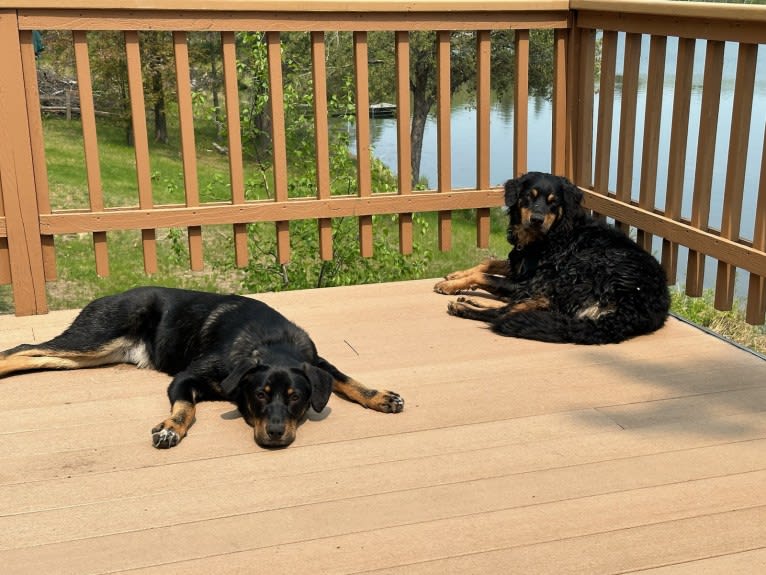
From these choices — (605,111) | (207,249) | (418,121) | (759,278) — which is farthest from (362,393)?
(418,121)

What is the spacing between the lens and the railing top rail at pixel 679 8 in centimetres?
370

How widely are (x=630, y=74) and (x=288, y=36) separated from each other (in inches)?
449

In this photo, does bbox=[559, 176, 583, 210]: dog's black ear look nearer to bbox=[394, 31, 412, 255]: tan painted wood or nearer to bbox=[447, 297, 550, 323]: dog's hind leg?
bbox=[447, 297, 550, 323]: dog's hind leg

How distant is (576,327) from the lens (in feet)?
13.3

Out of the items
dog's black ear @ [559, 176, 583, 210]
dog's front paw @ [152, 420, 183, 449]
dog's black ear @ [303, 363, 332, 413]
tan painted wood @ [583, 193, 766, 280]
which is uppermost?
dog's black ear @ [559, 176, 583, 210]

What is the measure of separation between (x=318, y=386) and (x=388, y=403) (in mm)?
297

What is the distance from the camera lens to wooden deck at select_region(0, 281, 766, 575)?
2.35m

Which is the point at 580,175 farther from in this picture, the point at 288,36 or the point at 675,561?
the point at 288,36

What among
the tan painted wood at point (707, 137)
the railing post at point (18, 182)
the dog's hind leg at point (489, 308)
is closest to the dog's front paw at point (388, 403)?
the dog's hind leg at point (489, 308)

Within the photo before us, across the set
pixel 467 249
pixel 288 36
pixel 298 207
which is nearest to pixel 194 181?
pixel 298 207

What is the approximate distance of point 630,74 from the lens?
15.5ft

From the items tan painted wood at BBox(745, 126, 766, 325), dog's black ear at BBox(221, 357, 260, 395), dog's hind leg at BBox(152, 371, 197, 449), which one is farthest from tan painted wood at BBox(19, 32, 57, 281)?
tan painted wood at BBox(745, 126, 766, 325)

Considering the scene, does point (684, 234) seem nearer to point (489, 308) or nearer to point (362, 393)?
point (489, 308)

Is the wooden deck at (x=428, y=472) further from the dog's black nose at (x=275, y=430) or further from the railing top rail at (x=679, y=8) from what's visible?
the railing top rail at (x=679, y=8)
